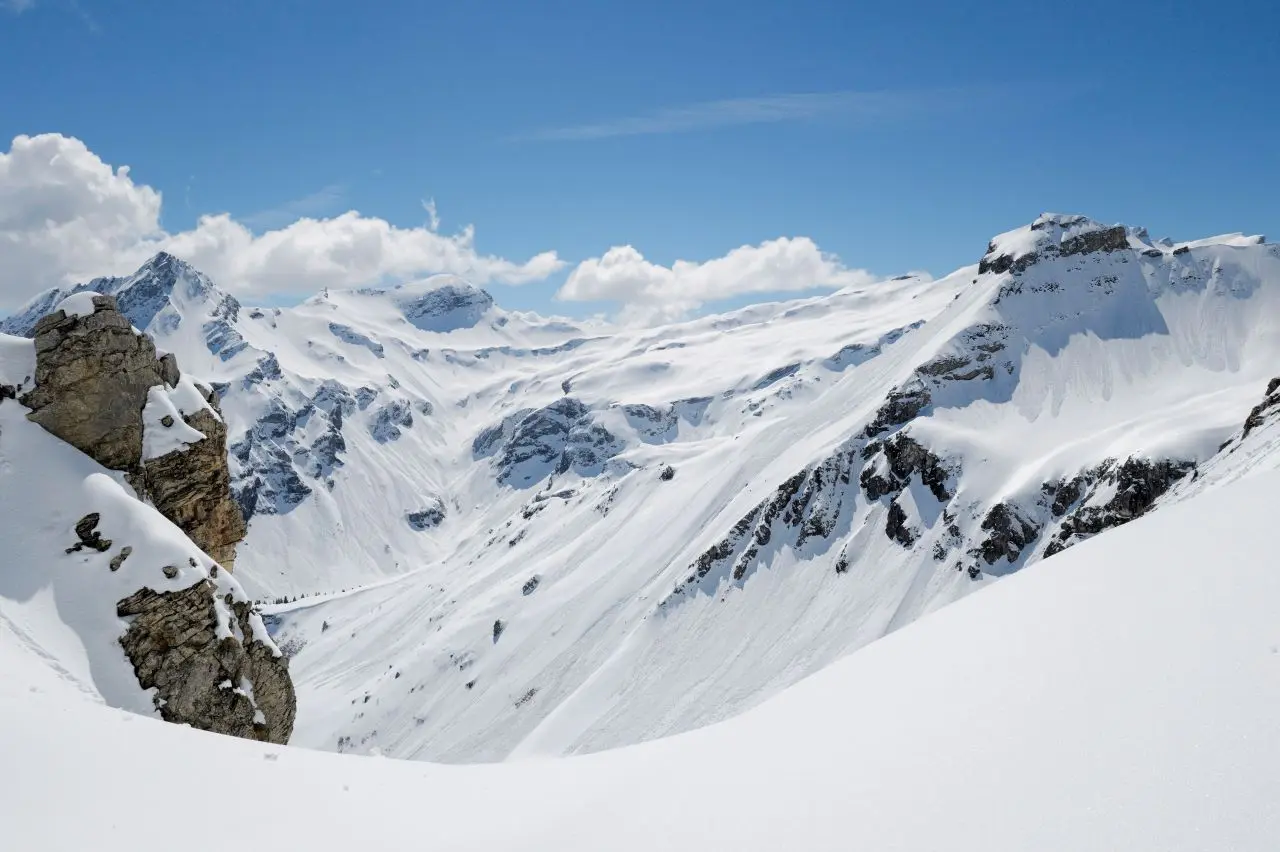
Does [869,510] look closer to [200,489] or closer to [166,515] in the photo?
[200,489]

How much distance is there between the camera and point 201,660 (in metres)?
28.5

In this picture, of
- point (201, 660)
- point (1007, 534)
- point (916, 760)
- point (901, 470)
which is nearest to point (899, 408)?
point (901, 470)

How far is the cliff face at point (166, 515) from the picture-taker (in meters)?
27.5

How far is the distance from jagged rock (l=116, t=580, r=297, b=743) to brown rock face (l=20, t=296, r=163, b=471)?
9.19 meters

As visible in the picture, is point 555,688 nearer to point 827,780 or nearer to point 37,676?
point 37,676

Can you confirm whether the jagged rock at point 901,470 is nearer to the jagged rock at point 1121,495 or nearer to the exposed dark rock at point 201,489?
the jagged rock at point 1121,495

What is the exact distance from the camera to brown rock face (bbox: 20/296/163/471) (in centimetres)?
3256

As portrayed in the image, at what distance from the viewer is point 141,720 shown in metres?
13.8

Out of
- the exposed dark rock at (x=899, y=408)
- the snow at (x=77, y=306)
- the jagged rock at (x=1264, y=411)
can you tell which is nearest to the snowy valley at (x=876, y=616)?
the snow at (x=77, y=306)

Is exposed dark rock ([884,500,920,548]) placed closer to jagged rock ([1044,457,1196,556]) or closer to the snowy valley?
the snowy valley

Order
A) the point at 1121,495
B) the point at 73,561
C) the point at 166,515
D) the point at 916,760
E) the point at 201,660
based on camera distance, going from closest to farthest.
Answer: the point at 916,760 < the point at 73,561 < the point at 201,660 < the point at 166,515 < the point at 1121,495

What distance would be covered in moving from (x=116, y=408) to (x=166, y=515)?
5792 millimetres

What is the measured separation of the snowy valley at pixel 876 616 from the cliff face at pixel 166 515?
24.2 inches

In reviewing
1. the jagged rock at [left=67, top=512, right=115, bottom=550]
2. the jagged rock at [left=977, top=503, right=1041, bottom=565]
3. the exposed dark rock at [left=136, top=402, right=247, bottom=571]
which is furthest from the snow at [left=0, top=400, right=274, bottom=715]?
the jagged rock at [left=977, top=503, right=1041, bottom=565]
